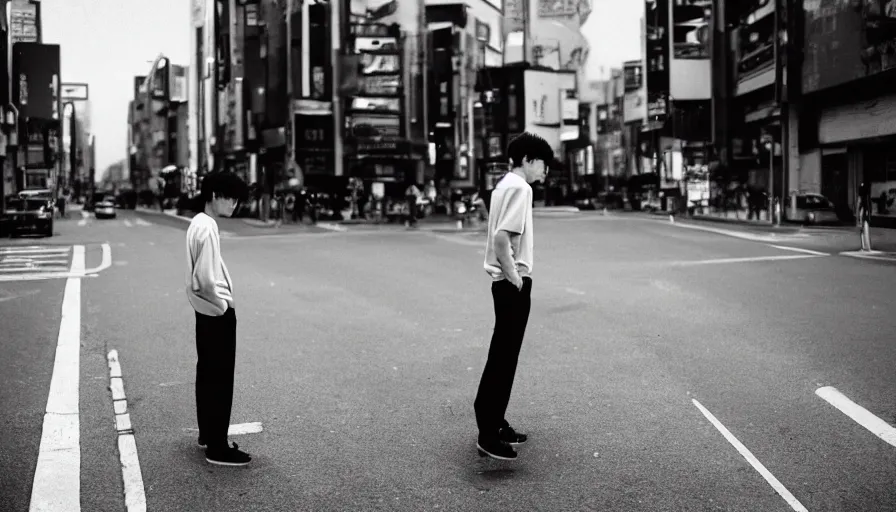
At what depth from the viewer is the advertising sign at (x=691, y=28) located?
75.7m

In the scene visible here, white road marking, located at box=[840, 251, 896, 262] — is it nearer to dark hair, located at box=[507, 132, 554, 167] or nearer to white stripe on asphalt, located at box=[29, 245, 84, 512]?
white stripe on asphalt, located at box=[29, 245, 84, 512]

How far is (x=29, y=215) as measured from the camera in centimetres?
3700

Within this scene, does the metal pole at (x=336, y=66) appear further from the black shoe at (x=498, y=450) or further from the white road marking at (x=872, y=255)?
the black shoe at (x=498, y=450)

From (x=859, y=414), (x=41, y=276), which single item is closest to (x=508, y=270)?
(x=859, y=414)

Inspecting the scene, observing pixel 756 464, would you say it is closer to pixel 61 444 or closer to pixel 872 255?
pixel 61 444

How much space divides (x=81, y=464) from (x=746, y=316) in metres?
8.84

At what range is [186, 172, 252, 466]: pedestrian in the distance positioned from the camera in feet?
17.9

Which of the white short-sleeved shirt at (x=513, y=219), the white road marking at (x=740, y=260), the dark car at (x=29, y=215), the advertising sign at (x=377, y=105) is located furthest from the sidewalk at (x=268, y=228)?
the white short-sleeved shirt at (x=513, y=219)

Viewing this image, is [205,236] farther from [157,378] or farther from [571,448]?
[157,378]

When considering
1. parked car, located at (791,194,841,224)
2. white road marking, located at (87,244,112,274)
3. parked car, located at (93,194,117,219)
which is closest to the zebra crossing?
white road marking, located at (87,244,112,274)

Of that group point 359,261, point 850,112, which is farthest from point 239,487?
point 850,112

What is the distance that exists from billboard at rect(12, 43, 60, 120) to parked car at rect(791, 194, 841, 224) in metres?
78.2

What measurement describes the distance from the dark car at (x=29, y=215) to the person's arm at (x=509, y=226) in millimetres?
35161

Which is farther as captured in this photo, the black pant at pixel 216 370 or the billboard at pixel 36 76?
the billboard at pixel 36 76
